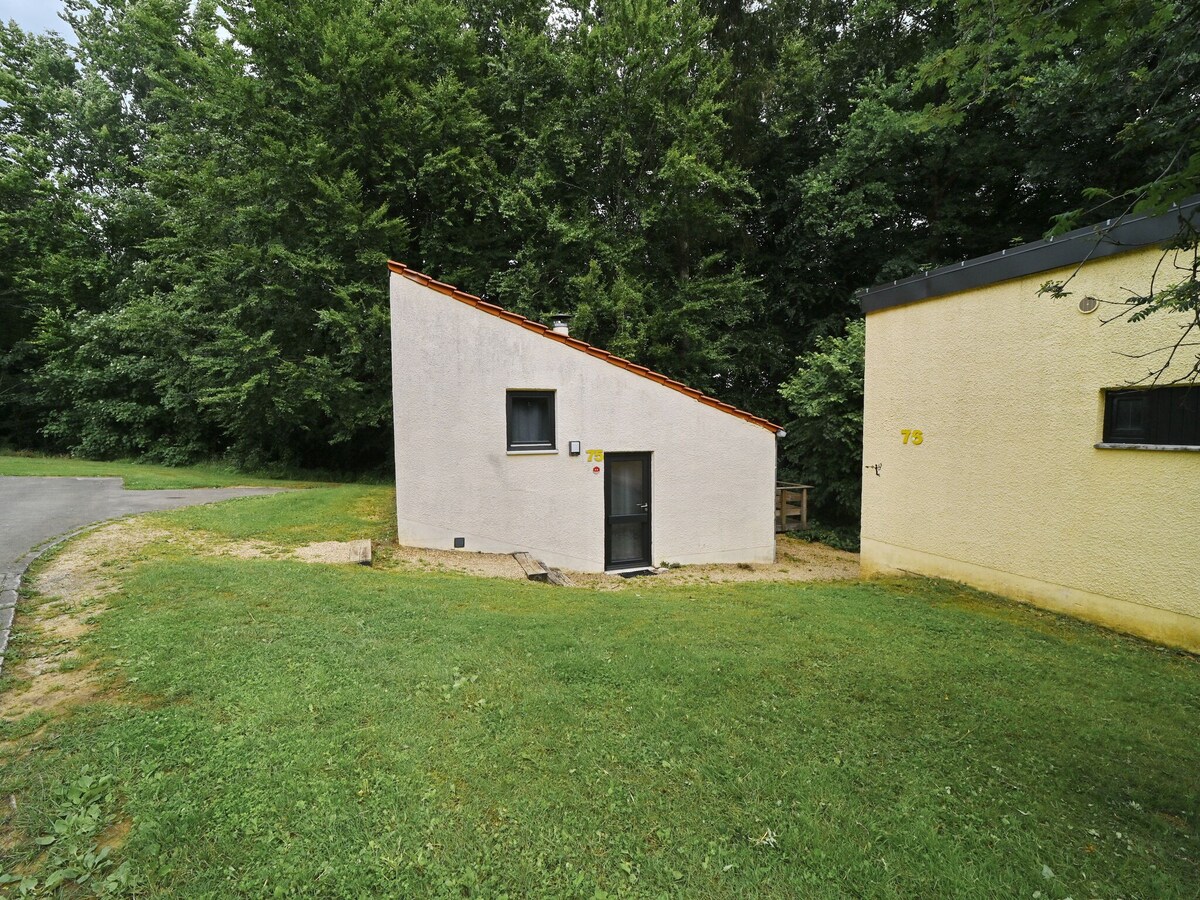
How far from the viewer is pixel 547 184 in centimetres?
1574

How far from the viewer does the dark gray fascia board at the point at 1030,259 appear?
16.5 feet

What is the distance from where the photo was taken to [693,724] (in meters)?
3.29

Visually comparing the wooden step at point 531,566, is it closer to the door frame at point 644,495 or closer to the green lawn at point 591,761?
the door frame at point 644,495

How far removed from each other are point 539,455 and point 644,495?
2.05 m

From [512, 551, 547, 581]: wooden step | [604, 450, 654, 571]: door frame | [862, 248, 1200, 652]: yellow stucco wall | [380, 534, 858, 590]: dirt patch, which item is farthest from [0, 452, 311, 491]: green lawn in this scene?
[862, 248, 1200, 652]: yellow stucco wall

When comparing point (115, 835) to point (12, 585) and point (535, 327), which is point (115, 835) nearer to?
point (12, 585)

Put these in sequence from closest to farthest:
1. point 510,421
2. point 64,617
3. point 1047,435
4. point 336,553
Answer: point 64,617 → point 1047,435 → point 336,553 → point 510,421

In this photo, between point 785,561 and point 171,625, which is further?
point 785,561

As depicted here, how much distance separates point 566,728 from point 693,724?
2.44ft

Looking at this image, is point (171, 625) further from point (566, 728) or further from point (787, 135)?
point (787, 135)

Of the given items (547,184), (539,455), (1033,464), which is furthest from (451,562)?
(547,184)

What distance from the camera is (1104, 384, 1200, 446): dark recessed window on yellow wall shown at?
5168 millimetres

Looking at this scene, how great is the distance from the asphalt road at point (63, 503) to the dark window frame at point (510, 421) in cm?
582

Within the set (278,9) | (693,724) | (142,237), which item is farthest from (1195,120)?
(142,237)
